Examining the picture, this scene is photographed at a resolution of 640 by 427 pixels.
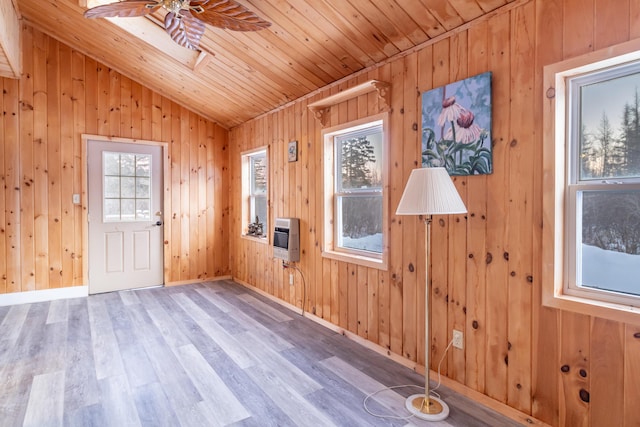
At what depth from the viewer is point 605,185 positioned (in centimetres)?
170

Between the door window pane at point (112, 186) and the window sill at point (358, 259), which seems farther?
the door window pane at point (112, 186)

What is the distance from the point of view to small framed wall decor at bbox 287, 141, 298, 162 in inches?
152

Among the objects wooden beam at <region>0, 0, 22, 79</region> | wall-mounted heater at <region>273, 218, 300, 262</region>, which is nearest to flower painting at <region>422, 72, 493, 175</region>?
wall-mounted heater at <region>273, 218, 300, 262</region>

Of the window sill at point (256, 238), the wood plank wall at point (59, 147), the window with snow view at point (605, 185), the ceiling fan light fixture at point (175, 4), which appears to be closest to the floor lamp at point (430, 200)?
the window with snow view at point (605, 185)

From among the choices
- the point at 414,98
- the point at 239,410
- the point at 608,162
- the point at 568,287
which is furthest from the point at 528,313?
the point at 239,410

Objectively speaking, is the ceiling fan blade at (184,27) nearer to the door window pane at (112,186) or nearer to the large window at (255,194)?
the large window at (255,194)

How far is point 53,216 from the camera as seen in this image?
4.36 metres

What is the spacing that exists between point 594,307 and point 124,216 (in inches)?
199

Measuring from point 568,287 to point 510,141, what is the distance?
0.84 m

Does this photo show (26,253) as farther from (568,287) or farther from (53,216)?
(568,287)

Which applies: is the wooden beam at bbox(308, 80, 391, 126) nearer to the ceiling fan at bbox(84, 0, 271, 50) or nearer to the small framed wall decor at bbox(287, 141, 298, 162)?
the small framed wall decor at bbox(287, 141, 298, 162)

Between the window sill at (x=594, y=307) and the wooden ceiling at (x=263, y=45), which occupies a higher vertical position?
the wooden ceiling at (x=263, y=45)

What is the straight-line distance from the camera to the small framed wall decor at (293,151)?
3854 mm

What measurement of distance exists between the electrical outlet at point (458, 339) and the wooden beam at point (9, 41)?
443 centimetres
